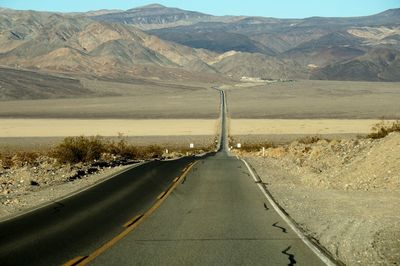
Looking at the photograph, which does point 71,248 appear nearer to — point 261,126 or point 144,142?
point 144,142

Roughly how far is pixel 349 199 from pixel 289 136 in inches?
2139

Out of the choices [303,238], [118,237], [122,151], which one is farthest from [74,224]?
[122,151]

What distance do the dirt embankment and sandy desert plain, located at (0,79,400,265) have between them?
2 centimetres

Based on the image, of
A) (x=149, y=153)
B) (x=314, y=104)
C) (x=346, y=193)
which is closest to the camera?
(x=346, y=193)

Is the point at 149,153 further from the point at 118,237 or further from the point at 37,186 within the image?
the point at 118,237

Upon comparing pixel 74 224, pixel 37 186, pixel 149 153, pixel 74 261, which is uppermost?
pixel 74 261

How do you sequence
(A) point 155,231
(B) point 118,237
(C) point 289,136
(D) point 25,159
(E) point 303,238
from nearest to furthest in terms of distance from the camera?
(E) point 303,238, (B) point 118,237, (A) point 155,231, (D) point 25,159, (C) point 289,136

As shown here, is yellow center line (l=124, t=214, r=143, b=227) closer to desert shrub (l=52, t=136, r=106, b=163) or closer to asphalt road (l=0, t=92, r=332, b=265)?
asphalt road (l=0, t=92, r=332, b=265)

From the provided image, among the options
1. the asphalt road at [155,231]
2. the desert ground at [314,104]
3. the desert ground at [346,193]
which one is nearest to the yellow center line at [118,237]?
the asphalt road at [155,231]

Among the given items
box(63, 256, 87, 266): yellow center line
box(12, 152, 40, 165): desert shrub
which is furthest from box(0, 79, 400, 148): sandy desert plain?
box(63, 256, 87, 266): yellow center line

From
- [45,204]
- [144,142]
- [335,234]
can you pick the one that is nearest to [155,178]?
[45,204]

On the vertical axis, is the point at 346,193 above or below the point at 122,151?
above

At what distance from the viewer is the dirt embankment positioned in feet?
36.8

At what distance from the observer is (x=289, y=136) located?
72.0 m
